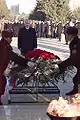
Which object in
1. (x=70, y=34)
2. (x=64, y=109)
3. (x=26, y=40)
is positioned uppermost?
(x=70, y=34)

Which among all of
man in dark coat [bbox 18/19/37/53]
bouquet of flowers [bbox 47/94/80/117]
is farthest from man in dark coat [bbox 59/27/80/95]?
man in dark coat [bbox 18/19/37/53]

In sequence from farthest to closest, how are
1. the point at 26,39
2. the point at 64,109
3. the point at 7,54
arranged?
the point at 26,39, the point at 7,54, the point at 64,109

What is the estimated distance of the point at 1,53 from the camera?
→ 7676 millimetres

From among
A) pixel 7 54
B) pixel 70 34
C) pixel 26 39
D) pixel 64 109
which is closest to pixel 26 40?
pixel 26 39

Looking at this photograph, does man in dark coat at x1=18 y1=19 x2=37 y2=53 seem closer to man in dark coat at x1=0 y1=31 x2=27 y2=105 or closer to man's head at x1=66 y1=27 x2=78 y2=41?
man in dark coat at x1=0 y1=31 x2=27 y2=105

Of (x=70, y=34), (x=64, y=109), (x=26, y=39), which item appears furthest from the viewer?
(x=26, y=39)

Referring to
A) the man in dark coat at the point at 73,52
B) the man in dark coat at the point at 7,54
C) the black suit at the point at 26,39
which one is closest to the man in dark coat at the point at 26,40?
the black suit at the point at 26,39

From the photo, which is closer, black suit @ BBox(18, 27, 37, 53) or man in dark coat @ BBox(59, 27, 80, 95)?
man in dark coat @ BBox(59, 27, 80, 95)

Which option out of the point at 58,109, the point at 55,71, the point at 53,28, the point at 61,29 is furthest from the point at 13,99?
the point at 53,28

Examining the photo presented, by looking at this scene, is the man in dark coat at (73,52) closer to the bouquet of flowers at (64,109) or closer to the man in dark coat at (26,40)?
the bouquet of flowers at (64,109)

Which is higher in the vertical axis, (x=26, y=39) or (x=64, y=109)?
(x=64, y=109)

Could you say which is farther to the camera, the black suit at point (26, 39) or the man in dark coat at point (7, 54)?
the black suit at point (26, 39)

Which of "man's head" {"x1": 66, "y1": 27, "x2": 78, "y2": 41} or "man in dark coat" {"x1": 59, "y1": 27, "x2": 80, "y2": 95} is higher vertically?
"man's head" {"x1": 66, "y1": 27, "x2": 78, "y2": 41}

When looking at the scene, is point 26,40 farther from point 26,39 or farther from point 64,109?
point 64,109
